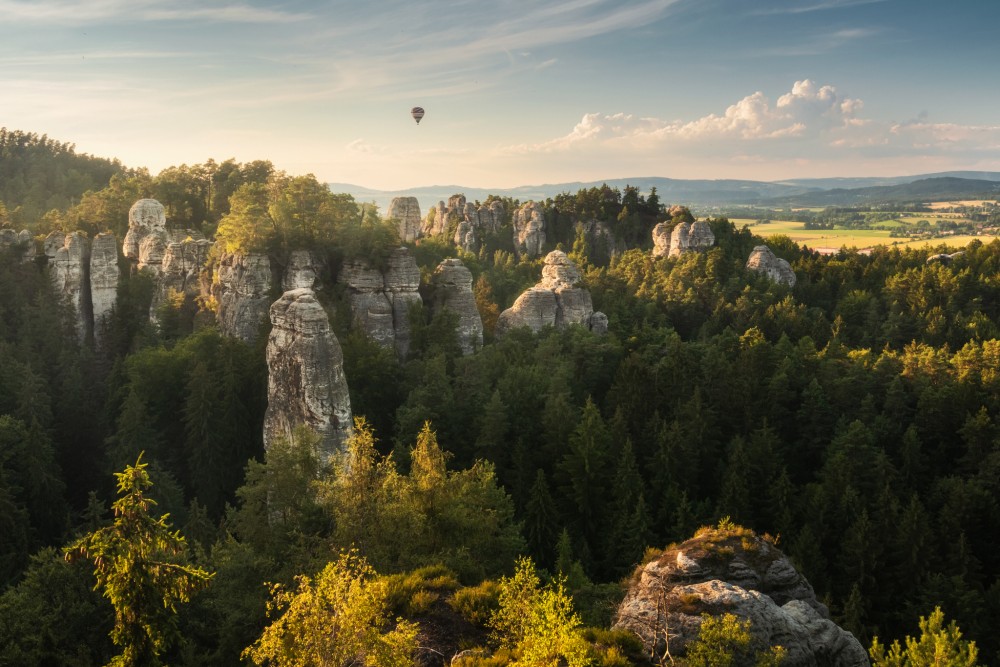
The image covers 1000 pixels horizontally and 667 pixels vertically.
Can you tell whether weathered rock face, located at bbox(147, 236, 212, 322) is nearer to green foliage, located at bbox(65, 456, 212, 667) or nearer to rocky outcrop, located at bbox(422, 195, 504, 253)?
green foliage, located at bbox(65, 456, 212, 667)

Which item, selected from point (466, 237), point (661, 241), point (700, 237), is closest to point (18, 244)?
point (466, 237)

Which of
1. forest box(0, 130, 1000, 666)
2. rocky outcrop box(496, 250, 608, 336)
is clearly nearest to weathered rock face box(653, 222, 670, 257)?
forest box(0, 130, 1000, 666)

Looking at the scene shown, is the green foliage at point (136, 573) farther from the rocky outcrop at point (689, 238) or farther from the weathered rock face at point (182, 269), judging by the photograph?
the rocky outcrop at point (689, 238)

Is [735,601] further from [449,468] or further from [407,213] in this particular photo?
[407,213]

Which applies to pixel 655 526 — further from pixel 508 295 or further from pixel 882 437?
pixel 508 295

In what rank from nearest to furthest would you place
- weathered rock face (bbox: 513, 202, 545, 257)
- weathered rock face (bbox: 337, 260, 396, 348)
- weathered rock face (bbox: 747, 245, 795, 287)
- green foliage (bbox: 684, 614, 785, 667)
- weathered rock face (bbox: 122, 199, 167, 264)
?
green foliage (bbox: 684, 614, 785, 667), weathered rock face (bbox: 337, 260, 396, 348), weathered rock face (bbox: 122, 199, 167, 264), weathered rock face (bbox: 747, 245, 795, 287), weathered rock face (bbox: 513, 202, 545, 257)
